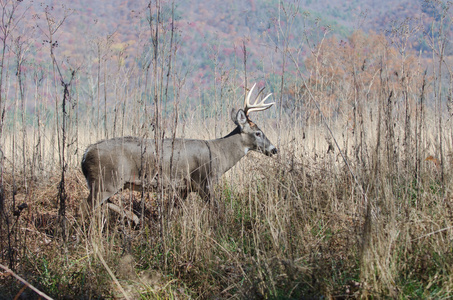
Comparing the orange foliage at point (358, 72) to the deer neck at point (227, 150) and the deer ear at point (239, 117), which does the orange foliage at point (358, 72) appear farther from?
→ the deer neck at point (227, 150)

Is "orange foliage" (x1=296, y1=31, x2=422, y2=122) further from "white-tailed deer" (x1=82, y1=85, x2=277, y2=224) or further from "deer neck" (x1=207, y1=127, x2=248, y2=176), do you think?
"deer neck" (x1=207, y1=127, x2=248, y2=176)

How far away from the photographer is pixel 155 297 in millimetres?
3264

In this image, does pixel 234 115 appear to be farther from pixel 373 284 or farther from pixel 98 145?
pixel 373 284

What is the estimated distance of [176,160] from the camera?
21.3 ft

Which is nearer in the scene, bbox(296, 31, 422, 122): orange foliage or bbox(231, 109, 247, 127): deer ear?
bbox(296, 31, 422, 122): orange foliage

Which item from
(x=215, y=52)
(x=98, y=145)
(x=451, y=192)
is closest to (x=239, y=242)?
(x=451, y=192)

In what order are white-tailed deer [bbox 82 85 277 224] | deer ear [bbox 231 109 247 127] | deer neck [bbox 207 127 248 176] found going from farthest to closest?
deer ear [bbox 231 109 247 127], deer neck [bbox 207 127 248 176], white-tailed deer [bbox 82 85 277 224]

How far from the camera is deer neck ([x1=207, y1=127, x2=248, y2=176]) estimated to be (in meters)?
6.72

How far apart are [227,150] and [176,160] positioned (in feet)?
3.18

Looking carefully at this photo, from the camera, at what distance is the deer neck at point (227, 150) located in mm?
6720

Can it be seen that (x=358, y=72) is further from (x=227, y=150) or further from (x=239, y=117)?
(x=227, y=150)

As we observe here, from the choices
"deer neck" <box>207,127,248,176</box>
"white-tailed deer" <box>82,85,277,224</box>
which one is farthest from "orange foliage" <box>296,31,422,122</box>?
"deer neck" <box>207,127,248,176</box>

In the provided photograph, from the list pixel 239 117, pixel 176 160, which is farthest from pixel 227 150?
pixel 176 160

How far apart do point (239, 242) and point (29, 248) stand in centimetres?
199
